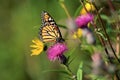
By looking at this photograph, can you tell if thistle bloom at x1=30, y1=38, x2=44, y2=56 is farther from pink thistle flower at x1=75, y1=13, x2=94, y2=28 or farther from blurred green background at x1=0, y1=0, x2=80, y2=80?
blurred green background at x1=0, y1=0, x2=80, y2=80

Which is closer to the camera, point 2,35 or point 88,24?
point 88,24

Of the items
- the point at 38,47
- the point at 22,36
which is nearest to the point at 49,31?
the point at 38,47

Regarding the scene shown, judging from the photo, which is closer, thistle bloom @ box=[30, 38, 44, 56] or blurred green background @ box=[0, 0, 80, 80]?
thistle bloom @ box=[30, 38, 44, 56]

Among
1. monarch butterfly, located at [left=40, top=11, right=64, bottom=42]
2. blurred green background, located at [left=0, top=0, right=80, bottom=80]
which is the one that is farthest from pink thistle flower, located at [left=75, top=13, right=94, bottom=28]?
blurred green background, located at [left=0, top=0, right=80, bottom=80]

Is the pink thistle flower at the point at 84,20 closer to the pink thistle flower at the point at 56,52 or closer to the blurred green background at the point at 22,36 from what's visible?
the pink thistle flower at the point at 56,52

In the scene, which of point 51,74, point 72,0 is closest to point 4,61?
point 51,74

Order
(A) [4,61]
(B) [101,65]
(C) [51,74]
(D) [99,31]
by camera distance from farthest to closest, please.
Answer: (A) [4,61]
(C) [51,74]
(D) [99,31]
(B) [101,65]

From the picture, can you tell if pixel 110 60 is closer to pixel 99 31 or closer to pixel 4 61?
pixel 99 31
